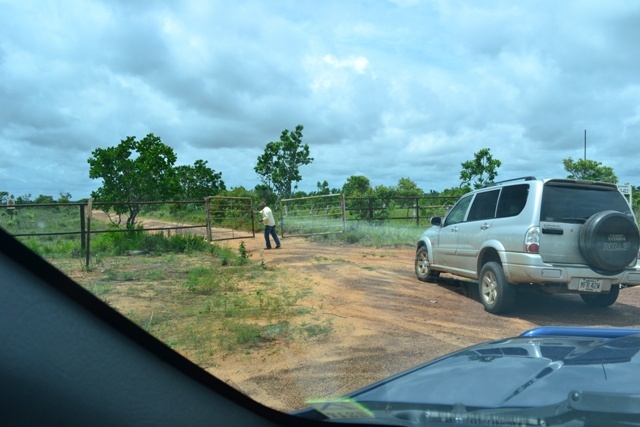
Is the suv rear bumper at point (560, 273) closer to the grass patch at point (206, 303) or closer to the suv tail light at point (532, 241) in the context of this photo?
the suv tail light at point (532, 241)

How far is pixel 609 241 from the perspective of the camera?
653 centimetres

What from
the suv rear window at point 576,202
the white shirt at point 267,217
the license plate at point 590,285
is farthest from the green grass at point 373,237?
the license plate at point 590,285

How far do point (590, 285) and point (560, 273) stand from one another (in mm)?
472

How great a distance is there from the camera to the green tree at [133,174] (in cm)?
1248

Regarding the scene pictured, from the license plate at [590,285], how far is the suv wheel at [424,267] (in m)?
3.38

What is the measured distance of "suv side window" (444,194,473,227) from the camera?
8.87 meters

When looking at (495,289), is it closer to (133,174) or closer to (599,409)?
(599,409)

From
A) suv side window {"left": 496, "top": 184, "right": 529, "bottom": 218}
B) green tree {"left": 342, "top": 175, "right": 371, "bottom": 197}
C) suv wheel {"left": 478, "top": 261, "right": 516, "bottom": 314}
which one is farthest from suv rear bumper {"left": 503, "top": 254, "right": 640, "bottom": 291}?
green tree {"left": 342, "top": 175, "right": 371, "bottom": 197}

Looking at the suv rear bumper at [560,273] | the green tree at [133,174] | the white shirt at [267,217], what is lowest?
the suv rear bumper at [560,273]

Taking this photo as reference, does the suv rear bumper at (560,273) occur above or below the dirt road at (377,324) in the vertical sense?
above

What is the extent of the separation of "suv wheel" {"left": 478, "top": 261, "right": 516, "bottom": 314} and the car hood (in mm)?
4157

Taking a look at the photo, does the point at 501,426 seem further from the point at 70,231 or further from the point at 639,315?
the point at 70,231

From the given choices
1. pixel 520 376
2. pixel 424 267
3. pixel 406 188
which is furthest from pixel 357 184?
pixel 520 376

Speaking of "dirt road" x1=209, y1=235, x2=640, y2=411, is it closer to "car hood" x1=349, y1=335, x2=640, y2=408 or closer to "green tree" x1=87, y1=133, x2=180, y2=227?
"car hood" x1=349, y1=335, x2=640, y2=408
